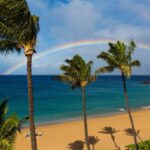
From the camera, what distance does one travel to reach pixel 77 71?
29.2 m

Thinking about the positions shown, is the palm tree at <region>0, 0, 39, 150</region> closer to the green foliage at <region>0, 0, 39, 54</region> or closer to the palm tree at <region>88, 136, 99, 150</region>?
the green foliage at <region>0, 0, 39, 54</region>

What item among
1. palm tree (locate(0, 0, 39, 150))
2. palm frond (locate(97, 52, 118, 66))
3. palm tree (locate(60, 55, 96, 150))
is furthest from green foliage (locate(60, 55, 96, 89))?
palm tree (locate(0, 0, 39, 150))

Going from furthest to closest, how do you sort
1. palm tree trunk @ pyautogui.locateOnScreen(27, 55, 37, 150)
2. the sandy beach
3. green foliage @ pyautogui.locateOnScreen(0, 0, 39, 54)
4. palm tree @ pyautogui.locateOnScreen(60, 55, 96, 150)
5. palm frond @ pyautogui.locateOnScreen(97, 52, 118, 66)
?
1. the sandy beach
2. palm frond @ pyautogui.locateOnScreen(97, 52, 118, 66)
3. palm tree @ pyautogui.locateOnScreen(60, 55, 96, 150)
4. palm tree trunk @ pyautogui.locateOnScreen(27, 55, 37, 150)
5. green foliage @ pyautogui.locateOnScreen(0, 0, 39, 54)

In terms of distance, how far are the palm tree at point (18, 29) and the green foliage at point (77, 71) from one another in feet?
34.0

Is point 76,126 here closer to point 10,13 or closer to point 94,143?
point 94,143

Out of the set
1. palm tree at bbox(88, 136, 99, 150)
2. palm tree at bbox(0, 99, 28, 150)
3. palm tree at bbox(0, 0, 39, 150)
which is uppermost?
palm tree at bbox(0, 0, 39, 150)

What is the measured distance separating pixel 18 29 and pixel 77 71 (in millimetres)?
11860

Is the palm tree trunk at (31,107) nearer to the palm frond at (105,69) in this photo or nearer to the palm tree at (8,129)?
the palm tree at (8,129)

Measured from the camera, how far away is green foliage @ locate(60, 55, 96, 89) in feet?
95.5

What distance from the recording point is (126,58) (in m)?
31.9

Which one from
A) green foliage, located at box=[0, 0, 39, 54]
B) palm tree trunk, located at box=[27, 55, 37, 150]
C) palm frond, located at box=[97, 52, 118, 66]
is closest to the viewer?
green foliage, located at box=[0, 0, 39, 54]

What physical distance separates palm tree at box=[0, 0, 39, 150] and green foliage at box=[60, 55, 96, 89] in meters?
10.4

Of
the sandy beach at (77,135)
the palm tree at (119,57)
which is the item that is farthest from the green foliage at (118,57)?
the sandy beach at (77,135)

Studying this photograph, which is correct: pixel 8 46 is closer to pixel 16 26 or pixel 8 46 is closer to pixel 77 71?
pixel 16 26
